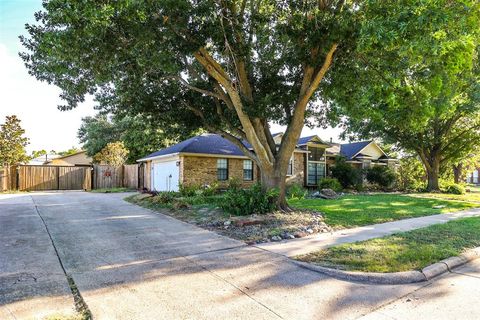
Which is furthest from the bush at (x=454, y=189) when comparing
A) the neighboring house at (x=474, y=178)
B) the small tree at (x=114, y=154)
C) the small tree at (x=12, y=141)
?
the neighboring house at (x=474, y=178)

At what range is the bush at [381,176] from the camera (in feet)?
78.0

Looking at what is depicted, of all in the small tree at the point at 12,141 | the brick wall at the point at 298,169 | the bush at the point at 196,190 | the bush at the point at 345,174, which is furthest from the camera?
the bush at the point at 345,174

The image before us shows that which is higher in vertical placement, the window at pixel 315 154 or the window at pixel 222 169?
the window at pixel 315 154

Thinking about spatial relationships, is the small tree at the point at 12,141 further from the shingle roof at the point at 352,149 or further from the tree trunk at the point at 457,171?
the tree trunk at the point at 457,171

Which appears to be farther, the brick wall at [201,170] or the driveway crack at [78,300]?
the brick wall at [201,170]

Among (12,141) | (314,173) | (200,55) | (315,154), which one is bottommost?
(314,173)

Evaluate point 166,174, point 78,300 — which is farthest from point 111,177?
point 78,300

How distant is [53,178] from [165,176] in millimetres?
10647

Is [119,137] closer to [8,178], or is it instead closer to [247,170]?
[8,178]

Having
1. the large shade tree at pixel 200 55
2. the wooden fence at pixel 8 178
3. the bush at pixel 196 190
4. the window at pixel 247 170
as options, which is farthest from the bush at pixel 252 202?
the wooden fence at pixel 8 178

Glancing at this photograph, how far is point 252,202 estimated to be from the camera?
956cm

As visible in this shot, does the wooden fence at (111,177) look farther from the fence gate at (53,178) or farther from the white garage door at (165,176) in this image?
the white garage door at (165,176)

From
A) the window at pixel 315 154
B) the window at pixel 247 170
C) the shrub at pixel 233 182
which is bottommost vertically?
the shrub at pixel 233 182

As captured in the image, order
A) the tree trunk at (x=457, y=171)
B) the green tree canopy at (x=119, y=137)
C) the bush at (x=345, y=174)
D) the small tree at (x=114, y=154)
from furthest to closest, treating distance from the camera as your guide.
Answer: the tree trunk at (x=457, y=171) → the green tree canopy at (x=119, y=137) → the small tree at (x=114, y=154) → the bush at (x=345, y=174)
